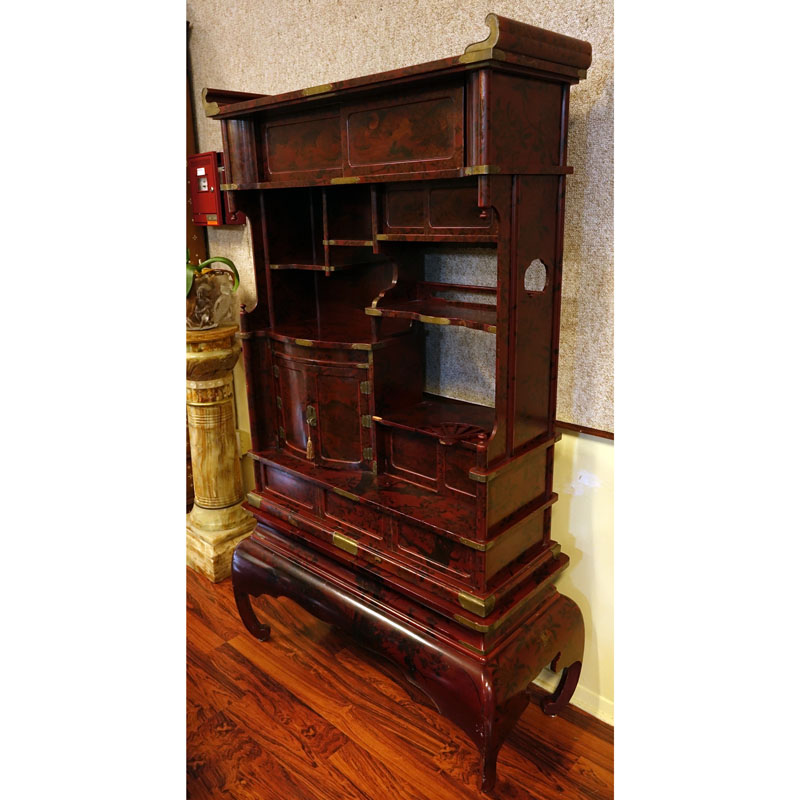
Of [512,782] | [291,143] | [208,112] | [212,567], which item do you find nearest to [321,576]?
[512,782]

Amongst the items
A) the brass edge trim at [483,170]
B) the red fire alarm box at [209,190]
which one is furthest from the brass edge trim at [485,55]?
the red fire alarm box at [209,190]

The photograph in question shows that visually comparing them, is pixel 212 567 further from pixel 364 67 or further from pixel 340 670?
pixel 364 67

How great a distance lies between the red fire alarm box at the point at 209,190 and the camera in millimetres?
2783

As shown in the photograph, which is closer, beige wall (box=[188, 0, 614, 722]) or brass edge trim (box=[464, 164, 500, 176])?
brass edge trim (box=[464, 164, 500, 176])

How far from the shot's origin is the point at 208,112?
6.40 feet

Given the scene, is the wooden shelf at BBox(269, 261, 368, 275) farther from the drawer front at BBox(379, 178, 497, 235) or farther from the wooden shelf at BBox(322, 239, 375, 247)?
the drawer front at BBox(379, 178, 497, 235)

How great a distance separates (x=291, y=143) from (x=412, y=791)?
6.20ft

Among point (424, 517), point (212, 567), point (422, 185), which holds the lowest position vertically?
point (212, 567)

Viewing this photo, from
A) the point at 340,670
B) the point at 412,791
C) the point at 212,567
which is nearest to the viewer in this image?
the point at 412,791

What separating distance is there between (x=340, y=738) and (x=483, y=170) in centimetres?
172

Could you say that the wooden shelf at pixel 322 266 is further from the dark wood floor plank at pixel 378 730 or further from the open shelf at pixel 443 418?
the dark wood floor plank at pixel 378 730

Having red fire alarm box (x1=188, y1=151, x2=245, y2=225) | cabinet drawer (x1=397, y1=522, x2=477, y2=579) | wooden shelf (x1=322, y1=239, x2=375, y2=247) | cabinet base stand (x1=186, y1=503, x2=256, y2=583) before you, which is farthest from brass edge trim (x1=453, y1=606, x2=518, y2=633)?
red fire alarm box (x1=188, y1=151, x2=245, y2=225)

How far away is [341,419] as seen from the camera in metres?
1.99

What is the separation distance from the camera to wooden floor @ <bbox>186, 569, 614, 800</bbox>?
1.85 metres
